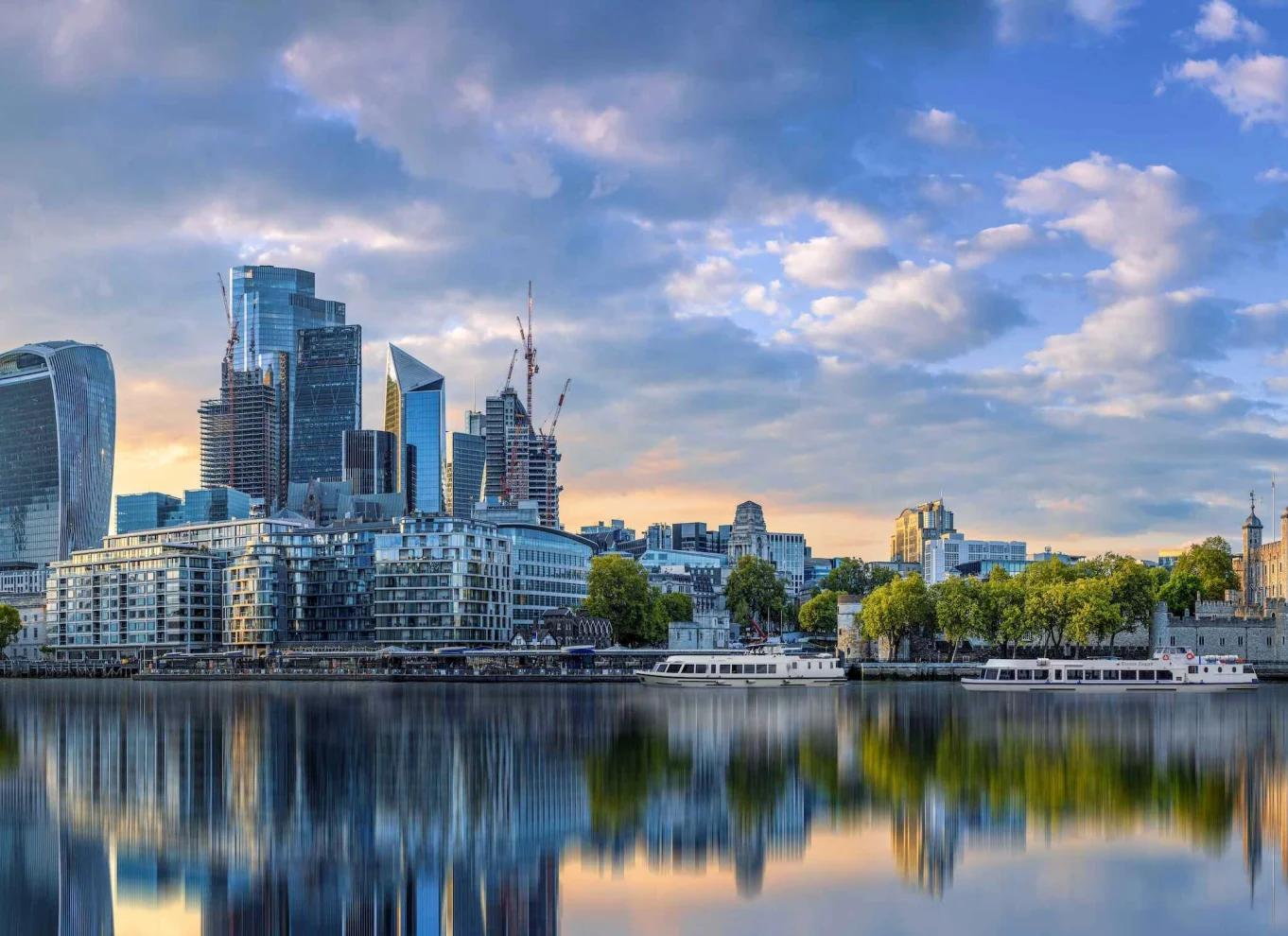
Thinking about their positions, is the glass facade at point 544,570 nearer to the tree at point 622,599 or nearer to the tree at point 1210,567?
the tree at point 622,599

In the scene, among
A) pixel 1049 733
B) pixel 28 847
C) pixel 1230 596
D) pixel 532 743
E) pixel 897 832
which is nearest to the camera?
pixel 28 847

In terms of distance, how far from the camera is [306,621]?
164 m

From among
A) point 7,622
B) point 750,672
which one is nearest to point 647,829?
point 750,672

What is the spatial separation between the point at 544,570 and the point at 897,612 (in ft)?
180

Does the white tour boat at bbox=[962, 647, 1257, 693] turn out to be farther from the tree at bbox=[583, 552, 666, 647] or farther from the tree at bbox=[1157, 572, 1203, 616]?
the tree at bbox=[583, 552, 666, 647]

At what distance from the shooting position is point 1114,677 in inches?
4122

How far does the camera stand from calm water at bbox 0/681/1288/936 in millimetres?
26406

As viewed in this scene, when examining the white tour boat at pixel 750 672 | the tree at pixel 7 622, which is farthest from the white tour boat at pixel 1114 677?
the tree at pixel 7 622

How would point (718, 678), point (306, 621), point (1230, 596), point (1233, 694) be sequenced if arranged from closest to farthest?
point (1233, 694) → point (718, 678) → point (306, 621) → point (1230, 596)

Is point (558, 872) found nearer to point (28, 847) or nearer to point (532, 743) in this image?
point (28, 847)

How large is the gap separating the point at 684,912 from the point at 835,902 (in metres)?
3.16

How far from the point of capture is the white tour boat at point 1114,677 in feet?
338

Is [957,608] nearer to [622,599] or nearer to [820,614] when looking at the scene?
[622,599]

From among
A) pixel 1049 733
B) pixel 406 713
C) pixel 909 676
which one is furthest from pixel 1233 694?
pixel 406 713
